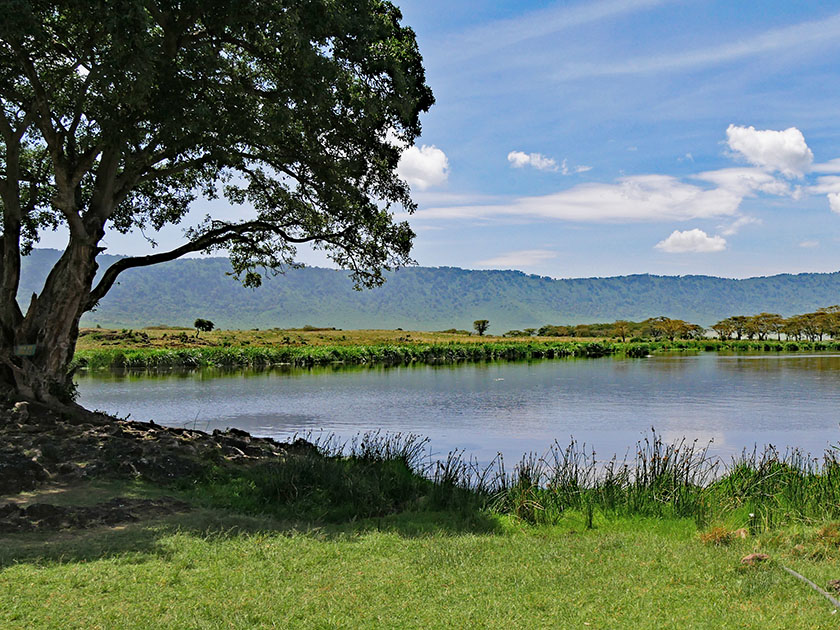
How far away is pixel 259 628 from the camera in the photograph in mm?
4980

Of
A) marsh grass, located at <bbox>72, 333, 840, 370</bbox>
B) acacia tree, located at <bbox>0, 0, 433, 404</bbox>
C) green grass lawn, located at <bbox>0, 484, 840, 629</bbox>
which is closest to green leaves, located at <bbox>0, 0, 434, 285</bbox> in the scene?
acacia tree, located at <bbox>0, 0, 433, 404</bbox>

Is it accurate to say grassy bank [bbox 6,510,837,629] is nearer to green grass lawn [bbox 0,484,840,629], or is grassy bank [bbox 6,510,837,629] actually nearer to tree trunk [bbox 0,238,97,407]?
green grass lawn [bbox 0,484,840,629]

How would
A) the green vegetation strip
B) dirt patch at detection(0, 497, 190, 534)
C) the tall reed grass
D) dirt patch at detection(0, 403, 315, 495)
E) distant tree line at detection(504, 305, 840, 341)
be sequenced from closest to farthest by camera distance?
dirt patch at detection(0, 497, 190, 534) → the tall reed grass → dirt patch at detection(0, 403, 315, 495) → the green vegetation strip → distant tree line at detection(504, 305, 840, 341)

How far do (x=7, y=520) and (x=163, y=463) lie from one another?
3.07 m

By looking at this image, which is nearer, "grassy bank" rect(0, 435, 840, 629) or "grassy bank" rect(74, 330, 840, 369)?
"grassy bank" rect(0, 435, 840, 629)

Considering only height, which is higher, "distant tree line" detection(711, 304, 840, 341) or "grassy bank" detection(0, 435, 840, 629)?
"distant tree line" detection(711, 304, 840, 341)

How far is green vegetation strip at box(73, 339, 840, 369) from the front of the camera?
52531mm

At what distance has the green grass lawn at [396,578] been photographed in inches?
204

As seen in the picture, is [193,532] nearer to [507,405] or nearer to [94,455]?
[94,455]

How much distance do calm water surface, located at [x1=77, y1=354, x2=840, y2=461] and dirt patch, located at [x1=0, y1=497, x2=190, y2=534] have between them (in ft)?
29.8

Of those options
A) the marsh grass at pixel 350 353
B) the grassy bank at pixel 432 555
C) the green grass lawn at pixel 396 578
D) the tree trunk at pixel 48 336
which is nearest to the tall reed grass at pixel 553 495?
the grassy bank at pixel 432 555

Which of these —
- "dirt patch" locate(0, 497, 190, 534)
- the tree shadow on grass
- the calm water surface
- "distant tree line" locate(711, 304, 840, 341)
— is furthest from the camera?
"distant tree line" locate(711, 304, 840, 341)

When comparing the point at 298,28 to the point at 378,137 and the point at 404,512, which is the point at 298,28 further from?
the point at 404,512

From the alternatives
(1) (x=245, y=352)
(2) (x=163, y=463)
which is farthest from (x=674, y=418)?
(1) (x=245, y=352)
